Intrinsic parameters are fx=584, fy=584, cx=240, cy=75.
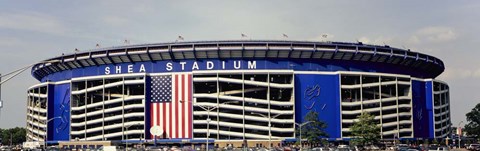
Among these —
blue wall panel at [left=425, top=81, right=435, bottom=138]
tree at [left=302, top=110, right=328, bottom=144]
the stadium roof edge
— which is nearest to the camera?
tree at [left=302, top=110, right=328, bottom=144]

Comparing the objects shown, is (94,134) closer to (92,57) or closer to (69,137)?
(69,137)

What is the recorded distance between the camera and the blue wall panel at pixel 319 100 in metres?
140

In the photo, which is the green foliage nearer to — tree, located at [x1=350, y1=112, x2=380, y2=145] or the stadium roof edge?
tree, located at [x1=350, y1=112, x2=380, y2=145]

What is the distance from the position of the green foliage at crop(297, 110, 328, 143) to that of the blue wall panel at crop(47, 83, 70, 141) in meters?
64.1

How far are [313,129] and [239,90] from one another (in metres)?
22.4

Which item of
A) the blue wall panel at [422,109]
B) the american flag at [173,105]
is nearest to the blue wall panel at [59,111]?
the american flag at [173,105]

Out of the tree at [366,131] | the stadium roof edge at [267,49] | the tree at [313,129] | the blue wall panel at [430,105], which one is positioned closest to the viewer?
the tree at [366,131]

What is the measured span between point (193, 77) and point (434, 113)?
64850mm

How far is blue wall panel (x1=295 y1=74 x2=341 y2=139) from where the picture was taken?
140 m

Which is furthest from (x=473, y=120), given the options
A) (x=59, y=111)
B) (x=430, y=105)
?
(x=59, y=111)

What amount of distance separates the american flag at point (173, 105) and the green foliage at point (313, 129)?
91.1 feet

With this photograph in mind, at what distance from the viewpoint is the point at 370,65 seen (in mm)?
147375

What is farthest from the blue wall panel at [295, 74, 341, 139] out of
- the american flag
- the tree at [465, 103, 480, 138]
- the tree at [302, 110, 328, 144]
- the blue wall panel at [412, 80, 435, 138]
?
the tree at [465, 103, 480, 138]

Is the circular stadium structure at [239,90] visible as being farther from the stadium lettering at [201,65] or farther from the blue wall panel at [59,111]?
the blue wall panel at [59,111]
